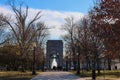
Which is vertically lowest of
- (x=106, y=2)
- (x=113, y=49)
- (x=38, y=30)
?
(x=113, y=49)

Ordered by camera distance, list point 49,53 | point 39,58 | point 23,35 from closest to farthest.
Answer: point 23,35 < point 39,58 < point 49,53

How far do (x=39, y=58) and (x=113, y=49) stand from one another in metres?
62.4

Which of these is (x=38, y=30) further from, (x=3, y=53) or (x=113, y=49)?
(x=113, y=49)

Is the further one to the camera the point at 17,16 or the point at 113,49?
the point at 17,16

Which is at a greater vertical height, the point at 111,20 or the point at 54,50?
the point at 54,50

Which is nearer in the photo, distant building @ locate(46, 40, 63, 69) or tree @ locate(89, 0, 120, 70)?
tree @ locate(89, 0, 120, 70)

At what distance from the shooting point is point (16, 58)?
84938mm

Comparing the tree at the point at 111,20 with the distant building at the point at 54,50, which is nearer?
the tree at the point at 111,20

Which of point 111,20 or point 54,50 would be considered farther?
point 54,50

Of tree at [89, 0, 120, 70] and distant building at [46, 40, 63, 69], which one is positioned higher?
distant building at [46, 40, 63, 69]

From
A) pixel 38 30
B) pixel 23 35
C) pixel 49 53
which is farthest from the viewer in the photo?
pixel 49 53

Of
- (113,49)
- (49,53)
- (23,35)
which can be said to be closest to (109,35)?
(113,49)

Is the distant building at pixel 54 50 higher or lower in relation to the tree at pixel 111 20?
higher

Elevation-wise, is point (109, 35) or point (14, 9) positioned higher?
point (14, 9)
